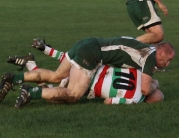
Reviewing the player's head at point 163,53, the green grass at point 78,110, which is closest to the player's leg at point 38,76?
the green grass at point 78,110

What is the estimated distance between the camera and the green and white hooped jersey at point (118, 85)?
8109mm

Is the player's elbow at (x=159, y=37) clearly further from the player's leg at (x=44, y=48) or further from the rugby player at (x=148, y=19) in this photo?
the player's leg at (x=44, y=48)

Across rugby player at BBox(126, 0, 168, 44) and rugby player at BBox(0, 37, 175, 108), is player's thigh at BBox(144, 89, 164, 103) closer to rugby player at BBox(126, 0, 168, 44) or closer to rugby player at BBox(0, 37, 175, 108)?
rugby player at BBox(0, 37, 175, 108)

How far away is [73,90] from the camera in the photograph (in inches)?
316

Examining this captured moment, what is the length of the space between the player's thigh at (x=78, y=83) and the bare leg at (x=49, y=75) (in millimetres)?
505

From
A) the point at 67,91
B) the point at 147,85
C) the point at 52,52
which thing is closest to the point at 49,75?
the point at 52,52

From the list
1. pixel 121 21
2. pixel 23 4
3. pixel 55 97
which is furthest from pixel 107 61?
pixel 23 4

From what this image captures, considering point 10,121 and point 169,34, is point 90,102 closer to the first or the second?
point 10,121

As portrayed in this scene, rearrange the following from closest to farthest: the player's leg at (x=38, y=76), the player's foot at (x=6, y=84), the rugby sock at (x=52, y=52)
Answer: the player's foot at (x=6, y=84) < the player's leg at (x=38, y=76) < the rugby sock at (x=52, y=52)

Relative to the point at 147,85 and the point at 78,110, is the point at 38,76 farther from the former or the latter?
the point at 147,85

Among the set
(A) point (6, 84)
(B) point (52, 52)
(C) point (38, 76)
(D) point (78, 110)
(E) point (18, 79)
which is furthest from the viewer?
(B) point (52, 52)

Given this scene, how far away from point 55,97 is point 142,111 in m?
1.17

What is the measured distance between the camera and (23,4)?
29.2 metres

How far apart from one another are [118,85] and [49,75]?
112 centimetres
